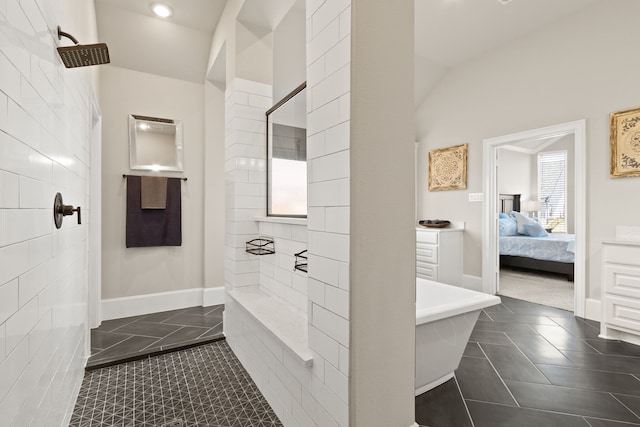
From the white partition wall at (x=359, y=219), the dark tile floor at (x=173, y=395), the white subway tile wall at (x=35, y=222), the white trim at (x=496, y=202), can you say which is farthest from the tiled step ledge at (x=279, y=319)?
the white trim at (x=496, y=202)

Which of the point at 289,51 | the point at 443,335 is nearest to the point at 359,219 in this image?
the point at 443,335

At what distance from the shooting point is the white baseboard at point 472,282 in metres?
4.36

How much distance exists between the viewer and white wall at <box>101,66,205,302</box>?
10.6ft

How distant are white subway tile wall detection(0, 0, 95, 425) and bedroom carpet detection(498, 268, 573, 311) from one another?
14.7 ft

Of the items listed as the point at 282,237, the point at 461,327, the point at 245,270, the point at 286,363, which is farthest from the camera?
the point at 245,270

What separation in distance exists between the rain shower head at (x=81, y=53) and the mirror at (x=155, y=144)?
2.02m

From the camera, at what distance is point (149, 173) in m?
3.42

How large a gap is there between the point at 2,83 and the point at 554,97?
4531 mm

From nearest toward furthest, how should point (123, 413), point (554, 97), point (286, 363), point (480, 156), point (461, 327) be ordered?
point (286, 363) → point (123, 413) → point (461, 327) → point (554, 97) → point (480, 156)

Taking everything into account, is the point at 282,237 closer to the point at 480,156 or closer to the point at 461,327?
the point at 461,327

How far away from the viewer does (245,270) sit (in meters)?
2.61

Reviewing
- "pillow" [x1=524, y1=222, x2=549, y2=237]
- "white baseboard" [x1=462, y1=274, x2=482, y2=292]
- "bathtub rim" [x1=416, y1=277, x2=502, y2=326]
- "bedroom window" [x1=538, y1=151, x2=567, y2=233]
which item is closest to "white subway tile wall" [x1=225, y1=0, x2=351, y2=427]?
"bathtub rim" [x1=416, y1=277, x2=502, y2=326]

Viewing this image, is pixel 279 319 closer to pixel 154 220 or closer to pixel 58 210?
pixel 58 210

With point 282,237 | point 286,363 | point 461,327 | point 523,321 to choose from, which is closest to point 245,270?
point 282,237
